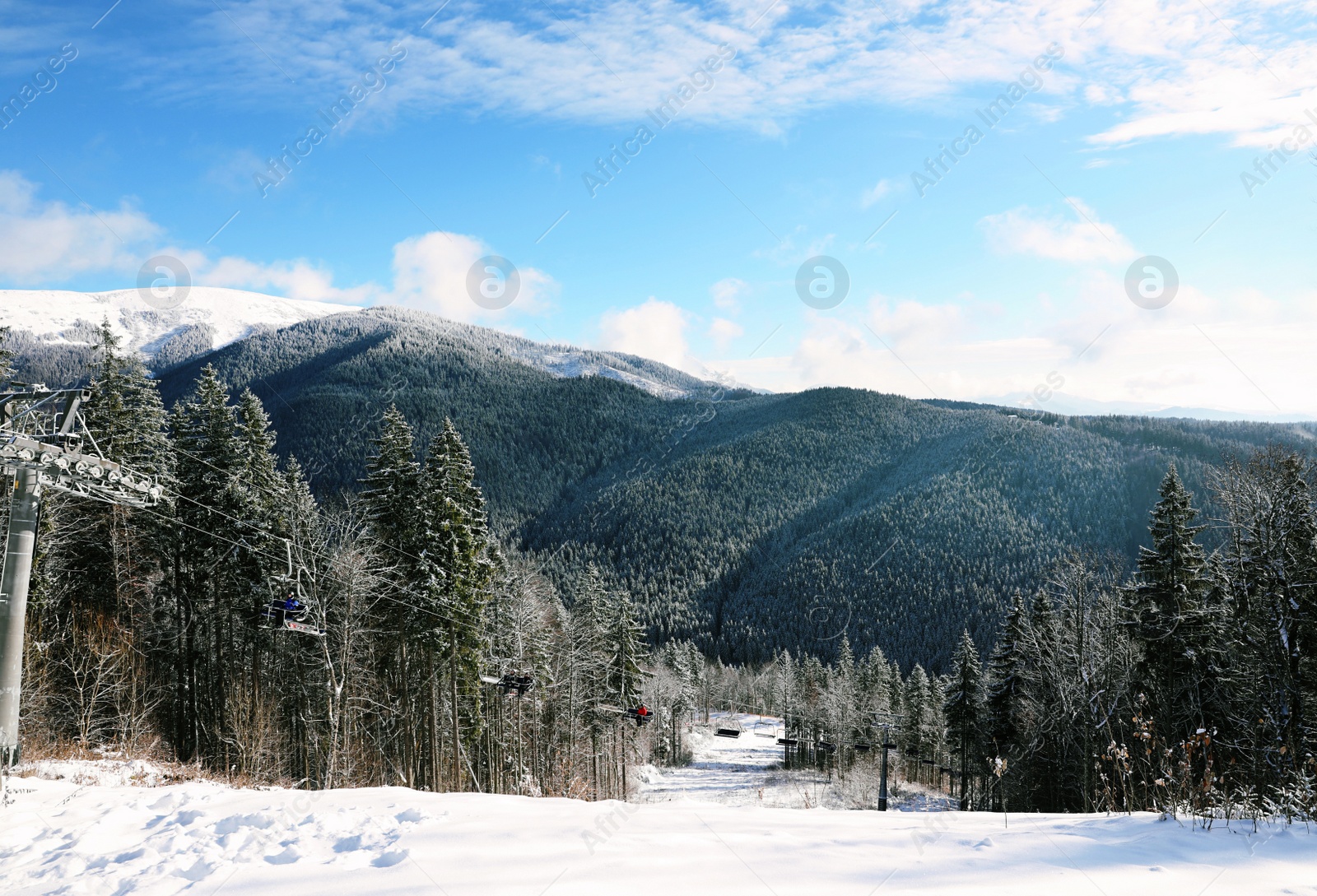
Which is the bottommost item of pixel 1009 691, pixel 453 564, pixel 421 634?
pixel 1009 691

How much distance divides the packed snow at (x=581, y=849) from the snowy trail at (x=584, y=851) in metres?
0.02

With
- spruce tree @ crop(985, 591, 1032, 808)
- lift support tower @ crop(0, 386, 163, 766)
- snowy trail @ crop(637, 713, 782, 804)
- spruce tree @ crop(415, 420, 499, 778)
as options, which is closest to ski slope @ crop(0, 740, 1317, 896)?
lift support tower @ crop(0, 386, 163, 766)

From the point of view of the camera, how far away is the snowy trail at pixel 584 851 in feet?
17.9

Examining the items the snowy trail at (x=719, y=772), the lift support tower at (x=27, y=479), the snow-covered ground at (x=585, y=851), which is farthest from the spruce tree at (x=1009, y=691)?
the lift support tower at (x=27, y=479)

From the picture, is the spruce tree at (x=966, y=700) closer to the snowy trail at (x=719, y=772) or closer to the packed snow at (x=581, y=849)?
the snowy trail at (x=719, y=772)

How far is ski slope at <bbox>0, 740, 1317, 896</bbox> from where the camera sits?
215 inches

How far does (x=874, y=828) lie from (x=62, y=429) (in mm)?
14576

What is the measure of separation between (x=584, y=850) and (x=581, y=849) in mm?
44

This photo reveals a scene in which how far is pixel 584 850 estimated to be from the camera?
20.3 ft

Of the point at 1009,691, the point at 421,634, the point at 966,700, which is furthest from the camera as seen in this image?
the point at 966,700

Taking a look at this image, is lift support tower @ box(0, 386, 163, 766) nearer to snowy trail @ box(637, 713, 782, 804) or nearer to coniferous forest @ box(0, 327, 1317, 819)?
coniferous forest @ box(0, 327, 1317, 819)

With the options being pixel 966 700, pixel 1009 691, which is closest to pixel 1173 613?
pixel 1009 691

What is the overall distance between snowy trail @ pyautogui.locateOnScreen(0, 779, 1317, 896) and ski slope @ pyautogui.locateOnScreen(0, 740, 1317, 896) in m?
0.02

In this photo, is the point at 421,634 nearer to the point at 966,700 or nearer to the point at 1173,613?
the point at 1173,613
